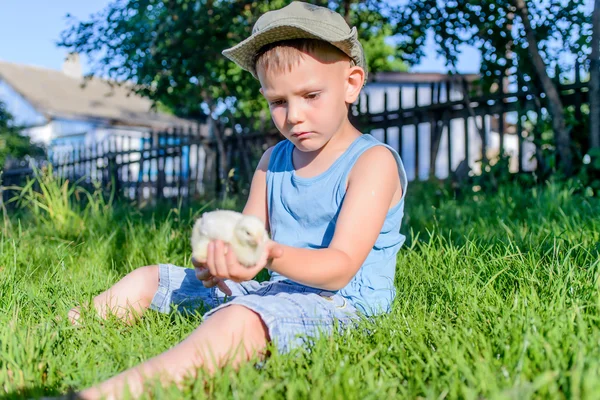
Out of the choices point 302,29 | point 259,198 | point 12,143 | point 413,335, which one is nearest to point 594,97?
point 259,198

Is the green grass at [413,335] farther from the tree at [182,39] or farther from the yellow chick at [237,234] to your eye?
the tree at [182,39]

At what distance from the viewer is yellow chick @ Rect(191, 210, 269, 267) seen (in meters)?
1.41

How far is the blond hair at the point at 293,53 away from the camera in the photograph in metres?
1.94

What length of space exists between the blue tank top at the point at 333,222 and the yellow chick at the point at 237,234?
0.62 meters

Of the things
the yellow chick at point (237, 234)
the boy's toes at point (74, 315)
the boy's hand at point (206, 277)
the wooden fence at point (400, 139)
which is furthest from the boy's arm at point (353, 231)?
the wooden fence at point (400, 139)

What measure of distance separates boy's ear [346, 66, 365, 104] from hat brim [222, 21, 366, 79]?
0.03 m

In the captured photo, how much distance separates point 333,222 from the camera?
205cm

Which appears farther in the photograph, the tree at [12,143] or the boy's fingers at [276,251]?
the tree at [12,143]

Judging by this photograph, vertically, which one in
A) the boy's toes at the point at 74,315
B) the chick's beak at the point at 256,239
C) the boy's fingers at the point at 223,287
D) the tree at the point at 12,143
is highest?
the tree at the point at 12,143

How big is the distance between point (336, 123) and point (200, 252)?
76 centimetres

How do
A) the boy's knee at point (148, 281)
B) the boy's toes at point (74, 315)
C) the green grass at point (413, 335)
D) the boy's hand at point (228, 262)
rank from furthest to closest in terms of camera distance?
the boy's knee at point (148, 281) → the boy's toes at point (74, 315) → the boy's hand at point (228, 262) → the green grass at point (413, 335)

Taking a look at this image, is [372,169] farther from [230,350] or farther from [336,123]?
[230,350]

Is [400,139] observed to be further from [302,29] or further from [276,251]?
[276,251]

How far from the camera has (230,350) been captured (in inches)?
61.5
